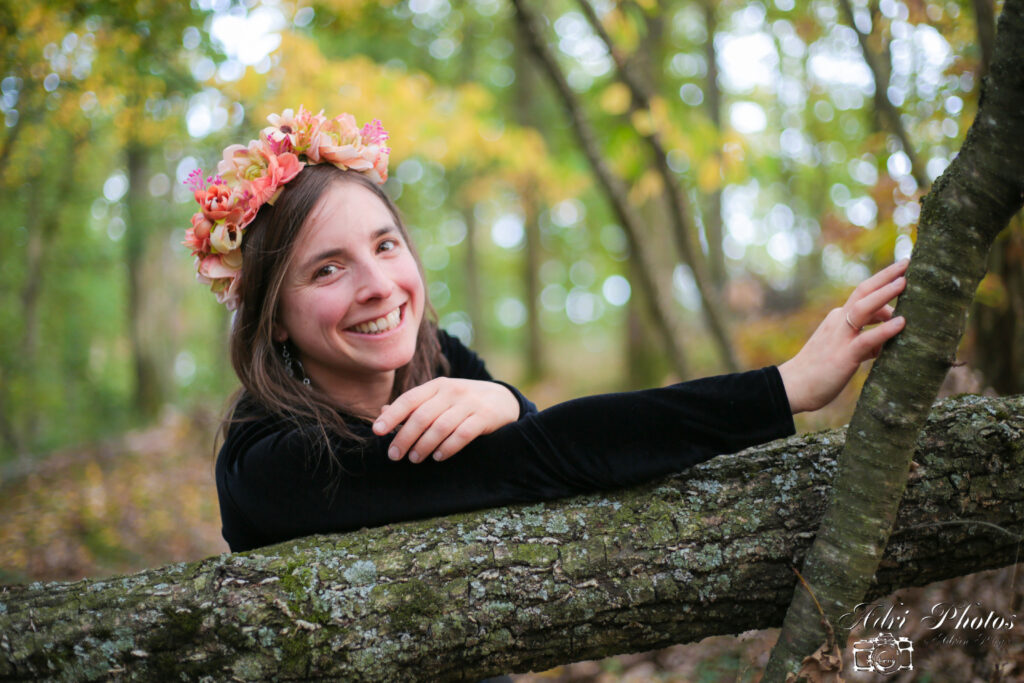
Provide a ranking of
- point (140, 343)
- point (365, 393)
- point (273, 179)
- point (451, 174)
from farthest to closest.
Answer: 1. point (451, 174)
2. point (140, 343)
3. point (365, 393)
4. point (273, 179)

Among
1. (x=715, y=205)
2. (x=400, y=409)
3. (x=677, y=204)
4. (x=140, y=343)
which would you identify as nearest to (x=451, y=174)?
(x=715, y=205)

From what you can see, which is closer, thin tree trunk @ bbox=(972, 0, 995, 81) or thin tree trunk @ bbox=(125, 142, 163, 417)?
thin tree trunk @ bbox=(972, 0, 995, 81)

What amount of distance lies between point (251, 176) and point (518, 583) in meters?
1.61

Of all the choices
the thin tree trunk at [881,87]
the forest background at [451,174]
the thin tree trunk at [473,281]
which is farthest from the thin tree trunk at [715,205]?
the thin tree trunk at [881,87]

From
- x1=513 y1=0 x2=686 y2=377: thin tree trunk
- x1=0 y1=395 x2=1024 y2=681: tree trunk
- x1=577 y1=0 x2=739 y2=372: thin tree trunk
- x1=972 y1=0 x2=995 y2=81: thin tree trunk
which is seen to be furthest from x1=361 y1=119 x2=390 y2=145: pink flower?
x1=972 y1=0 x2=995 y2=81: thin tree trunk

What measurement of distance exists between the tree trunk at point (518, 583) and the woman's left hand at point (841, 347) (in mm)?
265

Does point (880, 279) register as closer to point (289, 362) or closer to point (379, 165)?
point (379, 165)

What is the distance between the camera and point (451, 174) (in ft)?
47.6

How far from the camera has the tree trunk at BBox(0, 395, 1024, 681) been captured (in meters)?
1.56

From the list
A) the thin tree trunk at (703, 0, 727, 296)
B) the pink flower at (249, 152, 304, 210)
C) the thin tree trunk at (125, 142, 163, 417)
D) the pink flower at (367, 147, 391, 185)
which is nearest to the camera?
the pink flower at (249, 152, 304, 210)

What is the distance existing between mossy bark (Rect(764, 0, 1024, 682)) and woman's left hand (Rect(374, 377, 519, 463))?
35.4 inches

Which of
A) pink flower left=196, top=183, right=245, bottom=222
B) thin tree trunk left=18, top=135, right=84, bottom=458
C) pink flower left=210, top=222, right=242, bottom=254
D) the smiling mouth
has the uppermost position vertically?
thin tree trunk left=18, top=135, right=84, bottom=458

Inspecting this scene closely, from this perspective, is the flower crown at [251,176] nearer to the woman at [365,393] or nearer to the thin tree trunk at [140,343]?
the woman at [365,393]

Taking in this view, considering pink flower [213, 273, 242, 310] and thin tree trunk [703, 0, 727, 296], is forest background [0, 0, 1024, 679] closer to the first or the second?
thin tree trunk [703, 0, 727, 296]
